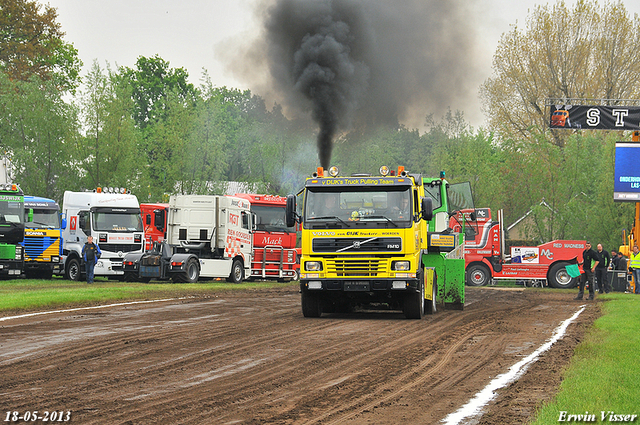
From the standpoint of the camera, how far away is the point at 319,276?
16.1m

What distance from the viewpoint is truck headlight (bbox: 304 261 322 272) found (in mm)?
16078

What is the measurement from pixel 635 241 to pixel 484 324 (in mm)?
23026

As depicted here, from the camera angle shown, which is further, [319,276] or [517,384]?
[319,276]

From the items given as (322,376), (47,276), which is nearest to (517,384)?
(322,376)

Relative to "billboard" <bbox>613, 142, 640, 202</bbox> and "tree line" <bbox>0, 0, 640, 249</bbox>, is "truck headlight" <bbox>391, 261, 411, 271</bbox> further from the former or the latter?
"billboard" <bbox>613, 142, 640, 202</bbox>

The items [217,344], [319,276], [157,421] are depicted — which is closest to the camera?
[157,421]

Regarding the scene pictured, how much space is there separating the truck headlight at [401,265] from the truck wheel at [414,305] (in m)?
0.68

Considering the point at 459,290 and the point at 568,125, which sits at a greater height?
the point at 568,125

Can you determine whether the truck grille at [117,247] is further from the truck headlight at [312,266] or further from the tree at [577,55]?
the tree at [577,55]

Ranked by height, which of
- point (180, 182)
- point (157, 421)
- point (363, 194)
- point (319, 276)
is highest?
point (180, 182)

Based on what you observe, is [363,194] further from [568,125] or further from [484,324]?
[568,125]

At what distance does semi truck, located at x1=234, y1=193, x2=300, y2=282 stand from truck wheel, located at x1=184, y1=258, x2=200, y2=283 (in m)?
3.60

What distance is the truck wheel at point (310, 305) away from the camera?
54.9 ft

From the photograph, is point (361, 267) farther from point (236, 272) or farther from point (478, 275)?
point (478, 275)
